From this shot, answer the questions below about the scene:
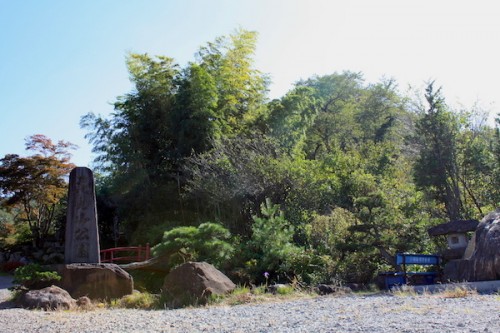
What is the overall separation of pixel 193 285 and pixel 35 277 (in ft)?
8.89

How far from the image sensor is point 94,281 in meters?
7.29

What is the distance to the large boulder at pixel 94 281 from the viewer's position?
721 centimetres

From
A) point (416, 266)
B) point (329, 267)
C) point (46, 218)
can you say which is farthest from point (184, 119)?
point (46, 218)

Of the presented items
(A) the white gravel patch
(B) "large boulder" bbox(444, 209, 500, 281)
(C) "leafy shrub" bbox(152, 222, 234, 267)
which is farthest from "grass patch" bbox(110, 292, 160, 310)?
(B) "large boulder" bbox(444, 209, 500, 281)

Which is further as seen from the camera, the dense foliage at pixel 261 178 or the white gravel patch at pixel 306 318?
the dense foliage at pixel 261 178

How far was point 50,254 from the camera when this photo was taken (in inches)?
574

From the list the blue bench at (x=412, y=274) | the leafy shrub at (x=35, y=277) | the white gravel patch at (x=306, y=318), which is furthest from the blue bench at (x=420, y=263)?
the leafy shrub at (x=35, y=277)

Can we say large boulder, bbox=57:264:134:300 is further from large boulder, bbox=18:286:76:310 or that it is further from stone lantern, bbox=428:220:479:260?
stone lantern, bbox=428:220:479:260

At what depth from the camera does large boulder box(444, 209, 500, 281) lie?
5.88 metres

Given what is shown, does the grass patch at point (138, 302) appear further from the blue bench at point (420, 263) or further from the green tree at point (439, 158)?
the green tree at point (439, 158)

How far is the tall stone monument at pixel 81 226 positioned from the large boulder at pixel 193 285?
2024mm

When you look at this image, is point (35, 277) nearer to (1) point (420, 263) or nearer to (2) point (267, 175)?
(2) point (267, 175)

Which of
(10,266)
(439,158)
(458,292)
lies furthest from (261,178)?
(10,266)

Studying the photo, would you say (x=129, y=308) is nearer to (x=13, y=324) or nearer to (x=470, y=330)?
(x=13, y=324)
